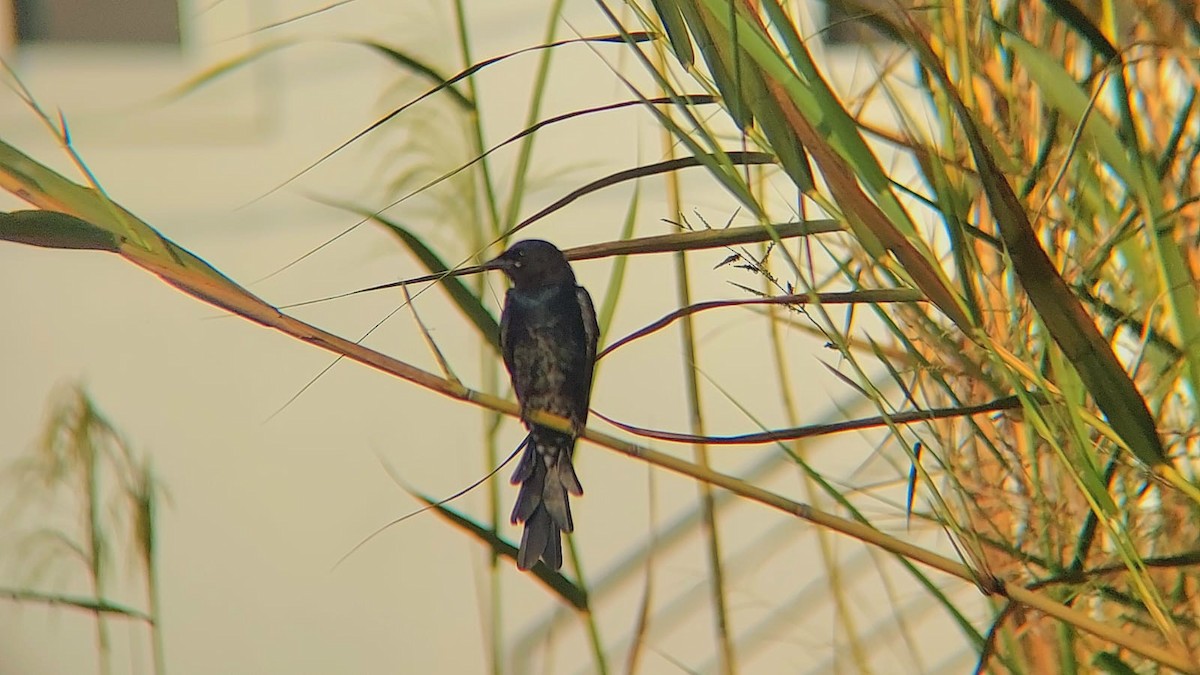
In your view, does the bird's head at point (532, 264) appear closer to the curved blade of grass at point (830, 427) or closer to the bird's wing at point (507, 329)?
the bird's wing at point (507, 329)

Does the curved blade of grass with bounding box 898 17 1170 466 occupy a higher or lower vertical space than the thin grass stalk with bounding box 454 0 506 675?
lower

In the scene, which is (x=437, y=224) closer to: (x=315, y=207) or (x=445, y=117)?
(x=445, y=117)

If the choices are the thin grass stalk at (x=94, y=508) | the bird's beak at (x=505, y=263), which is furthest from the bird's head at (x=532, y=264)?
the thin grass stalk at (x=94, y=508)

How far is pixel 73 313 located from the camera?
3.46 ft

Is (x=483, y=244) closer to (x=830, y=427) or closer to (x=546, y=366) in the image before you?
(x=546, y=366)

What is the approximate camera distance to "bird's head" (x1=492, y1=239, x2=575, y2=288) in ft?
2.08

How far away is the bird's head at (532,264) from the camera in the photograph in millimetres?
632

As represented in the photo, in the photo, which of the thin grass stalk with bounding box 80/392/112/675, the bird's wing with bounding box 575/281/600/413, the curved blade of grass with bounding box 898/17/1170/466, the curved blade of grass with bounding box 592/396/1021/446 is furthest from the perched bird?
the thin grass stalk with bounding box 80/392/112/675

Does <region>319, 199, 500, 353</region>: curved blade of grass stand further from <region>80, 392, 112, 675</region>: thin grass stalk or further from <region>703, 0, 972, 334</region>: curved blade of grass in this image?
<region>80, 392, 112, 675</region>: thin grass stalk

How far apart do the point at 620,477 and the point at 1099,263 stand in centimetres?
76

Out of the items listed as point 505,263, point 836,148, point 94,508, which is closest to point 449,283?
point 505,263

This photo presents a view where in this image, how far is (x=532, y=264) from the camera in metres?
0.64

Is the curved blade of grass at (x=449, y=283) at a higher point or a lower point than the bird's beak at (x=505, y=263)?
lower

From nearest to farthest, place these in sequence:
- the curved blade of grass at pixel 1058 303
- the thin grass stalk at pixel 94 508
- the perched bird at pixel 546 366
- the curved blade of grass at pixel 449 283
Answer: the curved blade of grass at pixel 1058 303
the curved blade of grass at pixel 449 283
the perched bird at pixel 546 366
the thin grass stalk at pixel 94 508
